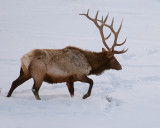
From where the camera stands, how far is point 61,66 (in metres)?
6.33

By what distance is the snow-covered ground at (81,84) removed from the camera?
4867mm

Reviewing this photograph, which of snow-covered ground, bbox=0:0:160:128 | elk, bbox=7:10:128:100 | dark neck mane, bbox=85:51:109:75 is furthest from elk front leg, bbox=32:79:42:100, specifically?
dark neck mane, bbox=85:51:109:75

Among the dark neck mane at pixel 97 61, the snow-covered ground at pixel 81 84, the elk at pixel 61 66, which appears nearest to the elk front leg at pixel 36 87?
the elk at pixel 61 66

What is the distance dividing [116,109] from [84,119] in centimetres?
83

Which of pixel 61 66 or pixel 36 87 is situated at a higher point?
pixel 61 66

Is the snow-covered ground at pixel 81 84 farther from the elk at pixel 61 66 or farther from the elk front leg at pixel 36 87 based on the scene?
the elk at pixel 61 66

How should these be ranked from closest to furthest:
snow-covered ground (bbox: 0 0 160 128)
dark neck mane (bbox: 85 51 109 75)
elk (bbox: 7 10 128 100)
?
snow-covered ground (bbox: 0 0 160 128) < elk (bbox: 7 10 128 100) < dark neck mane (bbox: 85 51 109 75)

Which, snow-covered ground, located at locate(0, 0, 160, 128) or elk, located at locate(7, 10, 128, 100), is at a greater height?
elk, located at locate(7, 10, 128, 100)

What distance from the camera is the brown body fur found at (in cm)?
603

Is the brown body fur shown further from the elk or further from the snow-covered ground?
the snow-covered ground

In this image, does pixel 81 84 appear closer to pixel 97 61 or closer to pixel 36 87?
pixel 97 61

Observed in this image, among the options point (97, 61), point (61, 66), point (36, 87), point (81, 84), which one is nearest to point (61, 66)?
point (61, 66)

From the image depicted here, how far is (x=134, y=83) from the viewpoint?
7848mm

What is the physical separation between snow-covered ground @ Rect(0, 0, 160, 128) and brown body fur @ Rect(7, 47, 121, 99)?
1.20 feet
